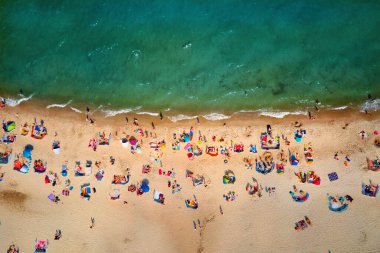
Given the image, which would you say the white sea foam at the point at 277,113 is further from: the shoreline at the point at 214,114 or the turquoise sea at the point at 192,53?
the turquoise sea at the point at 192,53

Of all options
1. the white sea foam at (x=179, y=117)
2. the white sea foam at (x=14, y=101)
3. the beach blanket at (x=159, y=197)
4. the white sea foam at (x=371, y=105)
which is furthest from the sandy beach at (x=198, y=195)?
the white sea foam at (x=14, y=101)

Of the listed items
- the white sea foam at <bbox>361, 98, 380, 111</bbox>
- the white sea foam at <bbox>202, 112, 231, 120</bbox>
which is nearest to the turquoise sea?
the white sea foam at <bbox>202, 112, 231, 120</bbox>

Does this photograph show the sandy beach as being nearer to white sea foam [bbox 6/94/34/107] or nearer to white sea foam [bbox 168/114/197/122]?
white sea foam [bbox 168/114/197/122]

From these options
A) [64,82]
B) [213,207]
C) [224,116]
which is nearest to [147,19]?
[64,82]

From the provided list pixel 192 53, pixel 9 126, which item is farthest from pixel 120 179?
pixel 192 53

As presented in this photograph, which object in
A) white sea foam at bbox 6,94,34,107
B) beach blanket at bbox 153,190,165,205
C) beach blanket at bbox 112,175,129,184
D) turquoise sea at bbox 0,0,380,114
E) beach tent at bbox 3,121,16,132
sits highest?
turquoise sea at bbox 0,0,380,114

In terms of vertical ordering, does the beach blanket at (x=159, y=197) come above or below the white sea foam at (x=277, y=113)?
below

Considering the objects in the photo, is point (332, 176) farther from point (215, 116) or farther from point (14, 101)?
point (14, 101)

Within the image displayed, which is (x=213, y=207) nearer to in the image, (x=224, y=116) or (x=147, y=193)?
(x=147, y=193)
